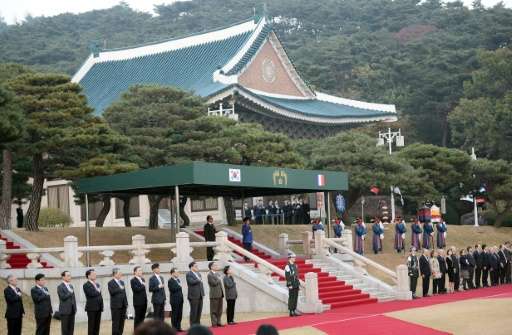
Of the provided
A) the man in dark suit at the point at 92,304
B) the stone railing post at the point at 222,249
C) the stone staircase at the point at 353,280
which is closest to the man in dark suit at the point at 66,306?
the man in dark suit at the point at 92,304

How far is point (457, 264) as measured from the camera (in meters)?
29.1

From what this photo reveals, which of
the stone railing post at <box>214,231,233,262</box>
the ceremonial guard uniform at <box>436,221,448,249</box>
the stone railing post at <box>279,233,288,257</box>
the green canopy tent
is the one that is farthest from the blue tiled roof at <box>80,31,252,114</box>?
the stone railing post at <box>214,231,233,262</box>

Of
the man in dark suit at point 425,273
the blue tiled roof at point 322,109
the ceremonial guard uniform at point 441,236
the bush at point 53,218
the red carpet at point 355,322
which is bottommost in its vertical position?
the red carpet at point 355,322

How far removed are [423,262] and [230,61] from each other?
21.9 metres

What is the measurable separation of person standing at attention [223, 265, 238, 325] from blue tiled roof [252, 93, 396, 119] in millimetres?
25263

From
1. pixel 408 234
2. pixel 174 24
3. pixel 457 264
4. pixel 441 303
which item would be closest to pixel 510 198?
pixel 408 234

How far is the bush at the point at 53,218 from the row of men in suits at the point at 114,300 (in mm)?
Result: 20518

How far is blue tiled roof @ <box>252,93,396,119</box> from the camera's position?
4853 centimetres

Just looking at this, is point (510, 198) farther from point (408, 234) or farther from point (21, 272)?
point (21, 272)

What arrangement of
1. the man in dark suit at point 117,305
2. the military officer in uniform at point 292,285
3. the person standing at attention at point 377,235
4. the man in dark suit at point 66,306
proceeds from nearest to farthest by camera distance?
the man in dark suit at point 66,306
the man in dark suit at point 117,305
the military officer in uniform at point 292,285
the person standing at attention at point 377,235

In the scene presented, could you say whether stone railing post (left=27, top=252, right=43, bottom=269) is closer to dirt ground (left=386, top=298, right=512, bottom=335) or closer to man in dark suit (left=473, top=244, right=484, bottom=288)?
dirt ground (left=386, top=298, right=512, bottom=335)

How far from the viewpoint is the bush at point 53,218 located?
40.7m

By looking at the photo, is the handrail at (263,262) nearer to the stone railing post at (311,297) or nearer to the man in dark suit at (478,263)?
the stone railing post at (311,297)

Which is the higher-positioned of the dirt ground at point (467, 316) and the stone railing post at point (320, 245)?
the stone railing post at point (320, 245)
